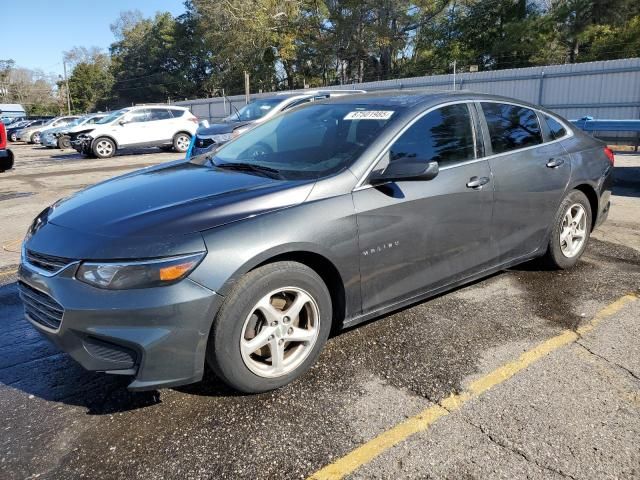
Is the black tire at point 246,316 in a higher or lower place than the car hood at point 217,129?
lower

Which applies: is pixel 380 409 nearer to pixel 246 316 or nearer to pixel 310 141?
pixel 246 316

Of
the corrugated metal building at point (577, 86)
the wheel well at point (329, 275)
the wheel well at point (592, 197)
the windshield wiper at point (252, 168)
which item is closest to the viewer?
the wheel well at point (329, 275)

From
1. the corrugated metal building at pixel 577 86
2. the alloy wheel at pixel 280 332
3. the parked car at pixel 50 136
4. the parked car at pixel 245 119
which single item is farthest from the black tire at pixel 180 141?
the alloy wheel at pixel 280 332

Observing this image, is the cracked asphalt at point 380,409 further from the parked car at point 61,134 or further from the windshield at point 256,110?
the parked car at point 61,134

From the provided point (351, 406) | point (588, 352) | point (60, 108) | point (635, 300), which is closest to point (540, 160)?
point (635, 300)

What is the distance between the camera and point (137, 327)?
7.97 ft

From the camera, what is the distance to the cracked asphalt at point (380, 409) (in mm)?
2328

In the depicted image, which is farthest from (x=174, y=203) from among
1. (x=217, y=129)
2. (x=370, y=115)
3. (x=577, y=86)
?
(x=577, y=86)

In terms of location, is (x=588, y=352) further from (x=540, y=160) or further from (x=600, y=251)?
(x=600, y=251)

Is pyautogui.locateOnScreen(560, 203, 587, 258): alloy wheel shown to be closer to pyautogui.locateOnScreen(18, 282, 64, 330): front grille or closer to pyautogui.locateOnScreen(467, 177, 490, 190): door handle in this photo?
pyautogui.locateOnScreen(467, 177, 490, 190): door handle

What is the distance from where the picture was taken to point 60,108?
82.4 metres

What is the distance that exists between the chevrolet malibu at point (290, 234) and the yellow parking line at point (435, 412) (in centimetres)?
65

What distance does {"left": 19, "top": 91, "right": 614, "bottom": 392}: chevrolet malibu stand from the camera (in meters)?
2.48

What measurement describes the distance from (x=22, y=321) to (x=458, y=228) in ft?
10.7
